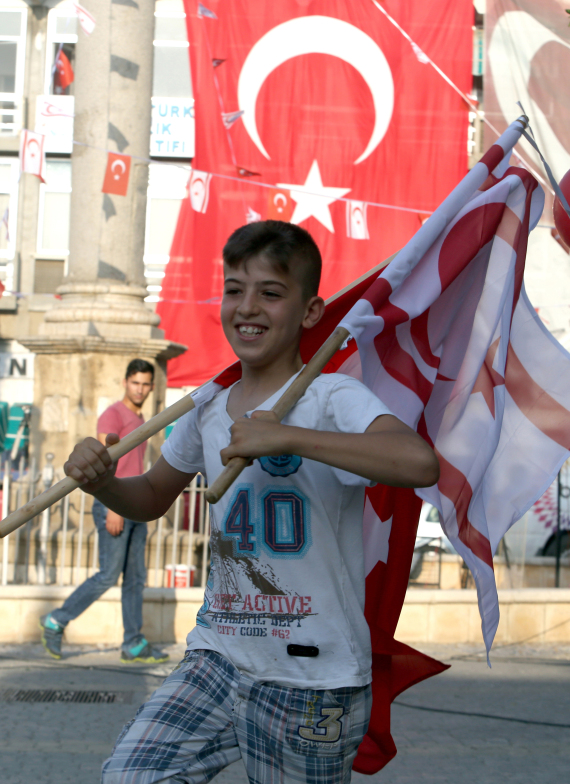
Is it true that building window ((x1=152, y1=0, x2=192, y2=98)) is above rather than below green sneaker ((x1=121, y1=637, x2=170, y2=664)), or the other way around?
above

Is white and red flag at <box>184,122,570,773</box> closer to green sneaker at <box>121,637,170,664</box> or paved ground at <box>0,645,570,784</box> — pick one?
paved ground at <box>0,645,570,784</box>

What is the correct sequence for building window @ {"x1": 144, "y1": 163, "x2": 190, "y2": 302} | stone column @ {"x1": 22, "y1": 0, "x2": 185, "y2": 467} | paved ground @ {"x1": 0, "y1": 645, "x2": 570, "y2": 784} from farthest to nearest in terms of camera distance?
building window @ {"x1": 144, "y1": 163, "x2": 190, "y2": 302} < stone column @ {"x1": 22, "y1": 0, "x2": 185, "y2": 467} < paved ground @ {"x1": 0, "y1": 645, "x2": 570, "y2": 784}

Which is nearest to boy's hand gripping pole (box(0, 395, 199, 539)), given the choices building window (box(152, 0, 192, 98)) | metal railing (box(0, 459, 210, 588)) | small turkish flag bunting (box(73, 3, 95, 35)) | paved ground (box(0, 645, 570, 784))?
paved ground (box(0, 645, 570, 784))

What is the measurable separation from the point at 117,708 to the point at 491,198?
381 centimetres

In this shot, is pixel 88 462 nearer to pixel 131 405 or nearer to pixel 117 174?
pixel 131 405

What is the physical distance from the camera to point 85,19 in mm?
9398

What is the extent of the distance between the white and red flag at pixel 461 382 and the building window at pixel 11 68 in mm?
23460

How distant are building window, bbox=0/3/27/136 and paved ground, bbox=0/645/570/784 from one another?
66.8 feet

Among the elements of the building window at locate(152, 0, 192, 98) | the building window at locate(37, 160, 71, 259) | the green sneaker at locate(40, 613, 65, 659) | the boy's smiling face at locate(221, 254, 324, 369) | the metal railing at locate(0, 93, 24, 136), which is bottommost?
the green sneaker at locate(40, 613, 65, 659)

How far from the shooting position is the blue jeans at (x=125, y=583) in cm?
662

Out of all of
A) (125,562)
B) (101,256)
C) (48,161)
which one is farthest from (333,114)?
(48,161)

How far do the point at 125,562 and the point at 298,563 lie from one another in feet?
15.3

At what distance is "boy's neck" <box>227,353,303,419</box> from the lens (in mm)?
2447

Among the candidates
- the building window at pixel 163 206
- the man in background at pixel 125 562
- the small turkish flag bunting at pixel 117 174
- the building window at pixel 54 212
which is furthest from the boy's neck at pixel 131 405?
the building window at pixel 54 212
